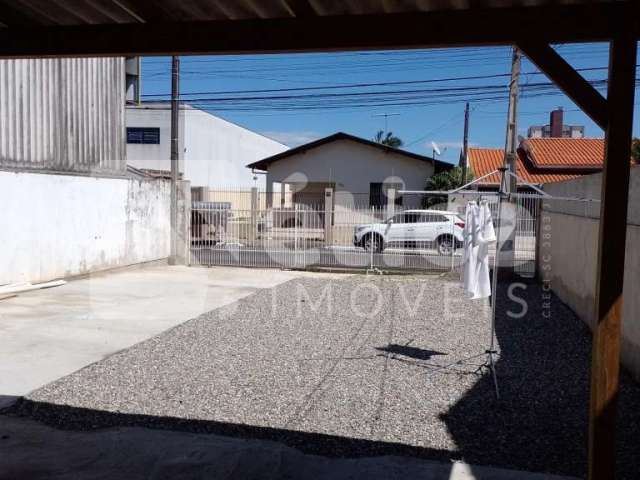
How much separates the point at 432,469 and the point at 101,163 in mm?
12851

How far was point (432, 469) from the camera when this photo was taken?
4137mm

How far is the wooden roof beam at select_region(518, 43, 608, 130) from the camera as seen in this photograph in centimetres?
295

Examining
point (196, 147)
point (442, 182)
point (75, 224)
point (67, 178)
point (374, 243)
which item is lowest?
point (374, 243)

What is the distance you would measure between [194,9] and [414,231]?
14.8 metres

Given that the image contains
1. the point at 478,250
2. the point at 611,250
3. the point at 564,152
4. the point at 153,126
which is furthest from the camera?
the point at 153,126

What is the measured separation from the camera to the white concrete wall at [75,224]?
1175cm

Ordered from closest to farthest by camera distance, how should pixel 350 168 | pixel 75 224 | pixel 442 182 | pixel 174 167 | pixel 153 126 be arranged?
pixel 75 224
pixel 174 167
pixel 442 182
pixel 350 168
pixel 153 126

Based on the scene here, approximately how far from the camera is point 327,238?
17906mm

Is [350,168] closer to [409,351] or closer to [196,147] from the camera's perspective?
[196,147]

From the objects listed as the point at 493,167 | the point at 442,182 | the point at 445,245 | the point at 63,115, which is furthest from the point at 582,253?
the point at 493,167

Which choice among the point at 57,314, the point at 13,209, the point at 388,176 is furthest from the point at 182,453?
the point at 388,176

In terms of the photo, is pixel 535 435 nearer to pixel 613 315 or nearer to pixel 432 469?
pixel 432 469

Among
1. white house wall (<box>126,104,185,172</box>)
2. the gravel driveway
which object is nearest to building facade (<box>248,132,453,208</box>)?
white house wall (<box>126,104,185,172</box>)

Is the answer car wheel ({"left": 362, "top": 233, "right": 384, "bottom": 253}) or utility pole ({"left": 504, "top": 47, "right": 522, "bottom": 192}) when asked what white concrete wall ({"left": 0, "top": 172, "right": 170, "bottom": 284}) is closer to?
car wheel ({"left": 362, "top": 233, "right": 384, "bottom": 253})
